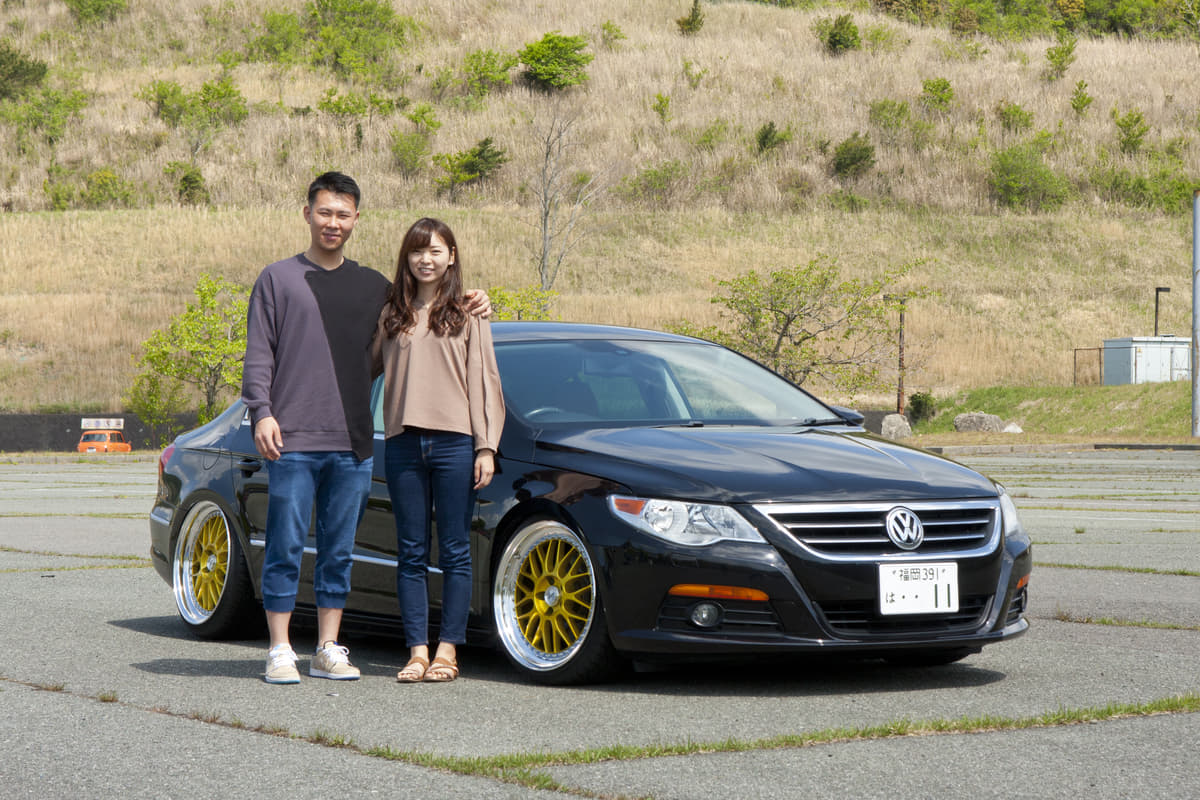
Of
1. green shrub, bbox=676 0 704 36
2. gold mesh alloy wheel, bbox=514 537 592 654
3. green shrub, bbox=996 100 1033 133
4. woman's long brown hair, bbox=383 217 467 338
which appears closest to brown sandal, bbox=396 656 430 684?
gold mesh alloy wheel, bbox=514 537 592 654

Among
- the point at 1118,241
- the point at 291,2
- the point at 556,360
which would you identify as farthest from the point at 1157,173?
the point at 556,360

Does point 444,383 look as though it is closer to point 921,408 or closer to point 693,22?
point 921,408

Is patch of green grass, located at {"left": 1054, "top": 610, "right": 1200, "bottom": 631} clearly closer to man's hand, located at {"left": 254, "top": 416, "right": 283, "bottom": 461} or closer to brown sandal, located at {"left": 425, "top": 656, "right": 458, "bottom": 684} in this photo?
brown sandal, located at {"left": 425, "top": 656, "right": 458, "bottom": 684}

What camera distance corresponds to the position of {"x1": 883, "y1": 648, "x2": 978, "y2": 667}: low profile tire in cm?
638

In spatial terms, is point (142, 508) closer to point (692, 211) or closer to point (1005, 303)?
point (1005, 303)

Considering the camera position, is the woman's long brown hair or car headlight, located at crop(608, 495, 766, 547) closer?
car headlight, located at crop(608, 495, 766, 547)

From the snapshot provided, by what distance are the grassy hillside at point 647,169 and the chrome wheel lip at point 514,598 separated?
161ft

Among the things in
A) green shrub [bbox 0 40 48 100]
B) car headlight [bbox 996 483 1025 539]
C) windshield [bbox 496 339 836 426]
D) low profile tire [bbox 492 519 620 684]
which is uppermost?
green shrub [bbox 0 40 48 100]

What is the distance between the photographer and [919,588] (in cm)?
568

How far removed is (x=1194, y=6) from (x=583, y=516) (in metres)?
133

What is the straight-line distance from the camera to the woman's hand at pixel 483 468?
19.7 feet

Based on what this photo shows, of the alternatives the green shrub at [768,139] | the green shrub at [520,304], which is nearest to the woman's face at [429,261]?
the green shrub at [520,304]

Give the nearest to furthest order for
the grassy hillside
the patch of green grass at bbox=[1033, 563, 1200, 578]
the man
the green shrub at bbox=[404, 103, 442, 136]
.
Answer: the man
the patch of green grass at bbox=[1033, 563, 1200, 578]
the grassy hillside
the green shrub at bbox=[404, 103, 442, 136]

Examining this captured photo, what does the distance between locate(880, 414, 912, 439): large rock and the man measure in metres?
42.0
